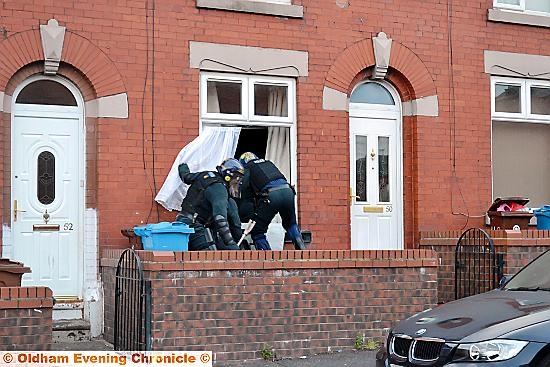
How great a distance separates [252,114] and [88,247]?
2828 mm

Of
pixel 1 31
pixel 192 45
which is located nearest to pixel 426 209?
pixel 192 45

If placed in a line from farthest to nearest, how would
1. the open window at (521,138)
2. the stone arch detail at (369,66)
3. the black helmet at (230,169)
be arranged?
the open window at (521,138) → the stone arch detail at (369,66) → the black helmet at (230,169)

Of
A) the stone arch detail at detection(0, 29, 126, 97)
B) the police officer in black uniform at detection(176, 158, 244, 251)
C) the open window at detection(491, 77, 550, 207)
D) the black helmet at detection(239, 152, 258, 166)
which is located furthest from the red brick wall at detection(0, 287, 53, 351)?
the open window at detection(491, 77, 550, 207)

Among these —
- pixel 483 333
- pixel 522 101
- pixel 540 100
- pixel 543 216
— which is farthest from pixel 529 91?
pixel 483 333

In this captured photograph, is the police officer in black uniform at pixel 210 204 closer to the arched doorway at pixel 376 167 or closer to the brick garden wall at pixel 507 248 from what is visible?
the arched doorway at pixel 376 167

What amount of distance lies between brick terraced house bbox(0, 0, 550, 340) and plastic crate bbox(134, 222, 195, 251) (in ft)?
3.96

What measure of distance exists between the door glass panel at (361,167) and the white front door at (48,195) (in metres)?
4.00

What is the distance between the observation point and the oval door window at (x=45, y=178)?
1062 cm

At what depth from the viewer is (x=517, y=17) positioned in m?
13.3

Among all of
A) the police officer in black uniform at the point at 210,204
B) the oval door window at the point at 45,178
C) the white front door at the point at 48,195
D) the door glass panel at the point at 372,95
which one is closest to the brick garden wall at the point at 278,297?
the white front door at the point at 48,195

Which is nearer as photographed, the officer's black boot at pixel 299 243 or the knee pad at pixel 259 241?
the officer's black boot at pixel 299 243

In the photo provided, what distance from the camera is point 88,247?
10680 mm

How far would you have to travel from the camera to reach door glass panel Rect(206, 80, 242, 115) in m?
11.5

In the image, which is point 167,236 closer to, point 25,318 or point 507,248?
point 25,318
